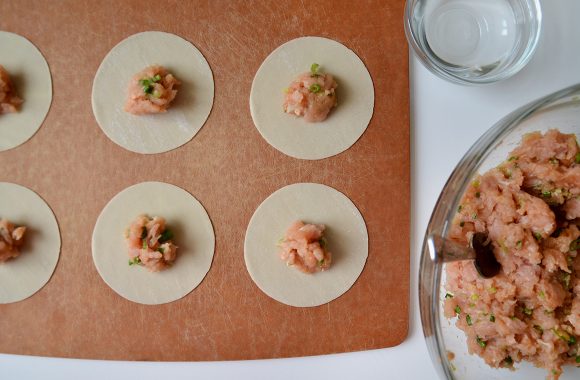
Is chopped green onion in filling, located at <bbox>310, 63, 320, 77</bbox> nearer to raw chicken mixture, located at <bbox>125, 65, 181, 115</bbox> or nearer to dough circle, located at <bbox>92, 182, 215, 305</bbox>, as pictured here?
raw chicken mixture, located at <bbox>125, 65, 181, 115</bbox>

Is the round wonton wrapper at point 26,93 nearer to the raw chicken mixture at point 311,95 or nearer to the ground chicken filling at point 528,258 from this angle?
the raw chicken mixture at point 311,95

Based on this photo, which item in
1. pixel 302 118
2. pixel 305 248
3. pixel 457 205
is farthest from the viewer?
pixel 302 118

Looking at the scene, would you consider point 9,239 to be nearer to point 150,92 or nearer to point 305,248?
point 150,92

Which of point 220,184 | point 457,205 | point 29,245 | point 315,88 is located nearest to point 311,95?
point 315,88

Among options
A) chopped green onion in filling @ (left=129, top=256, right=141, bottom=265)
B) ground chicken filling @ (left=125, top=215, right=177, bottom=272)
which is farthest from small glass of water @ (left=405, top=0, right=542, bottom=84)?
chopped green onion in filling @ (left=129, top=256, right=141, bottom=265)

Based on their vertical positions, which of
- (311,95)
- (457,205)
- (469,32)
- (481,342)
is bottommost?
(481,342)

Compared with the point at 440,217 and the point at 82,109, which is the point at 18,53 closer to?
the point at 82,109
